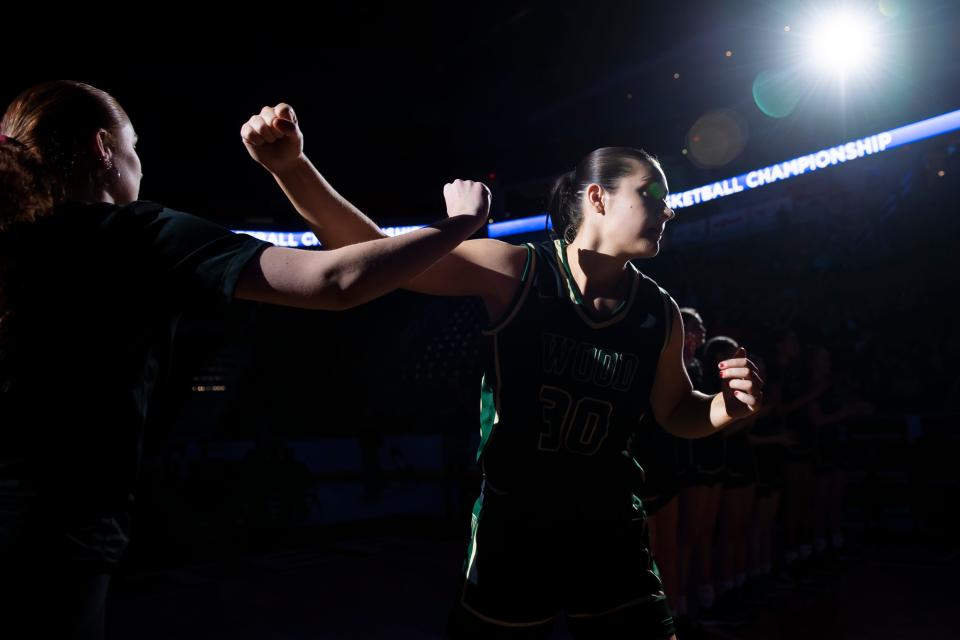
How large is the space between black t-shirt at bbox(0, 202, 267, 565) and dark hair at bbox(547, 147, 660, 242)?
117 centimetres

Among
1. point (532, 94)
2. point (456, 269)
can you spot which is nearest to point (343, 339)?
point (532, 94)

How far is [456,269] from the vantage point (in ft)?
6.02

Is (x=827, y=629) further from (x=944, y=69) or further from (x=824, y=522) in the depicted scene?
(x=944, y=69)

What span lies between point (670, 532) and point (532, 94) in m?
6.83

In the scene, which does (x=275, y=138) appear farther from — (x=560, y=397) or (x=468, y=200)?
(x=560, y=397)

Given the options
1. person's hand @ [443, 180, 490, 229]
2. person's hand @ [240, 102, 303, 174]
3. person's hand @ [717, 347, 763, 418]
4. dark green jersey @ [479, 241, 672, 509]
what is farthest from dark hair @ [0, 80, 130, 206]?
person's hand @ [717, 347, 763, 418]

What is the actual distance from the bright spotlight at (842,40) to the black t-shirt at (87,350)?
26.0ft

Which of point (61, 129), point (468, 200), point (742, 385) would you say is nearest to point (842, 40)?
point (742, 385)

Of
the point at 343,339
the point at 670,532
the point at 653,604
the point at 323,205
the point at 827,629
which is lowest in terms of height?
the point at 827,629

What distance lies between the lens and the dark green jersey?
1.74 m

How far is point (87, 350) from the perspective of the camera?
1.09 meters

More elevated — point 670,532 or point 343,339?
point 343,339

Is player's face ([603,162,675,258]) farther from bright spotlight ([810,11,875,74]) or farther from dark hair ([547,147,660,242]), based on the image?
bright spotlight ([810,11,875,74])

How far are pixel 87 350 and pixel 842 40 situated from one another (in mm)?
8426
